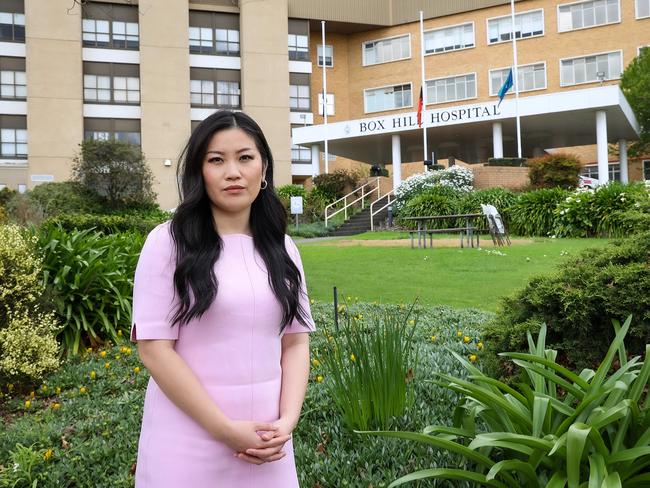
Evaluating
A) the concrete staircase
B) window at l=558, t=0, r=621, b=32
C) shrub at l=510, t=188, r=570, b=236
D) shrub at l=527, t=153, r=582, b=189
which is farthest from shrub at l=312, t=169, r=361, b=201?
window at l=558, t=0, r=621, b=32

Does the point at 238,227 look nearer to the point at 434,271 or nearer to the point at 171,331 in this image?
the point at 171,331

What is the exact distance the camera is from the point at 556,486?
210 centimetres

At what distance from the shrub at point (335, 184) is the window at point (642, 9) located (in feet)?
66.3

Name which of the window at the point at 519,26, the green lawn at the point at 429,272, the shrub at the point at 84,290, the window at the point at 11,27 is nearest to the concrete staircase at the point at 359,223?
the green lawn at the point at 429,272

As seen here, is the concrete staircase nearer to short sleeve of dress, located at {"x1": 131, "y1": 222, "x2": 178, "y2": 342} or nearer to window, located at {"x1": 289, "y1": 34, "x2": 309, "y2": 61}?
window, located at {"x1": 289, "y1": 34, "x2": 309, "y2": 61}

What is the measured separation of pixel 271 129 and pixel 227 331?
38390mm

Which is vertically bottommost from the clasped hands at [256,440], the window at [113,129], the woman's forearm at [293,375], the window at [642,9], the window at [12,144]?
the clasped hands at [256,440]

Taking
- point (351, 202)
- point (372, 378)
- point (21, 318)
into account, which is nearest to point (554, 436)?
point (372, 378)

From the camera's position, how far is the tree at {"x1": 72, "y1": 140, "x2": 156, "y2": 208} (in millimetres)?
28031

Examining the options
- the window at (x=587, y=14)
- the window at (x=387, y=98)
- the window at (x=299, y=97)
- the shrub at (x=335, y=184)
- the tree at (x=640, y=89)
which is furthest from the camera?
the window at (x=387, y=98)

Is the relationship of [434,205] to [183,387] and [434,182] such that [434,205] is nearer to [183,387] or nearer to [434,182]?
[434,182]

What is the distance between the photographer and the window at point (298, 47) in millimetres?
41000

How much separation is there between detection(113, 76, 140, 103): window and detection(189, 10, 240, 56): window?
438 centimetres

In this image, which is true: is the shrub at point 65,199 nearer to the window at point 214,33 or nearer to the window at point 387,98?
the window at point 214,33
